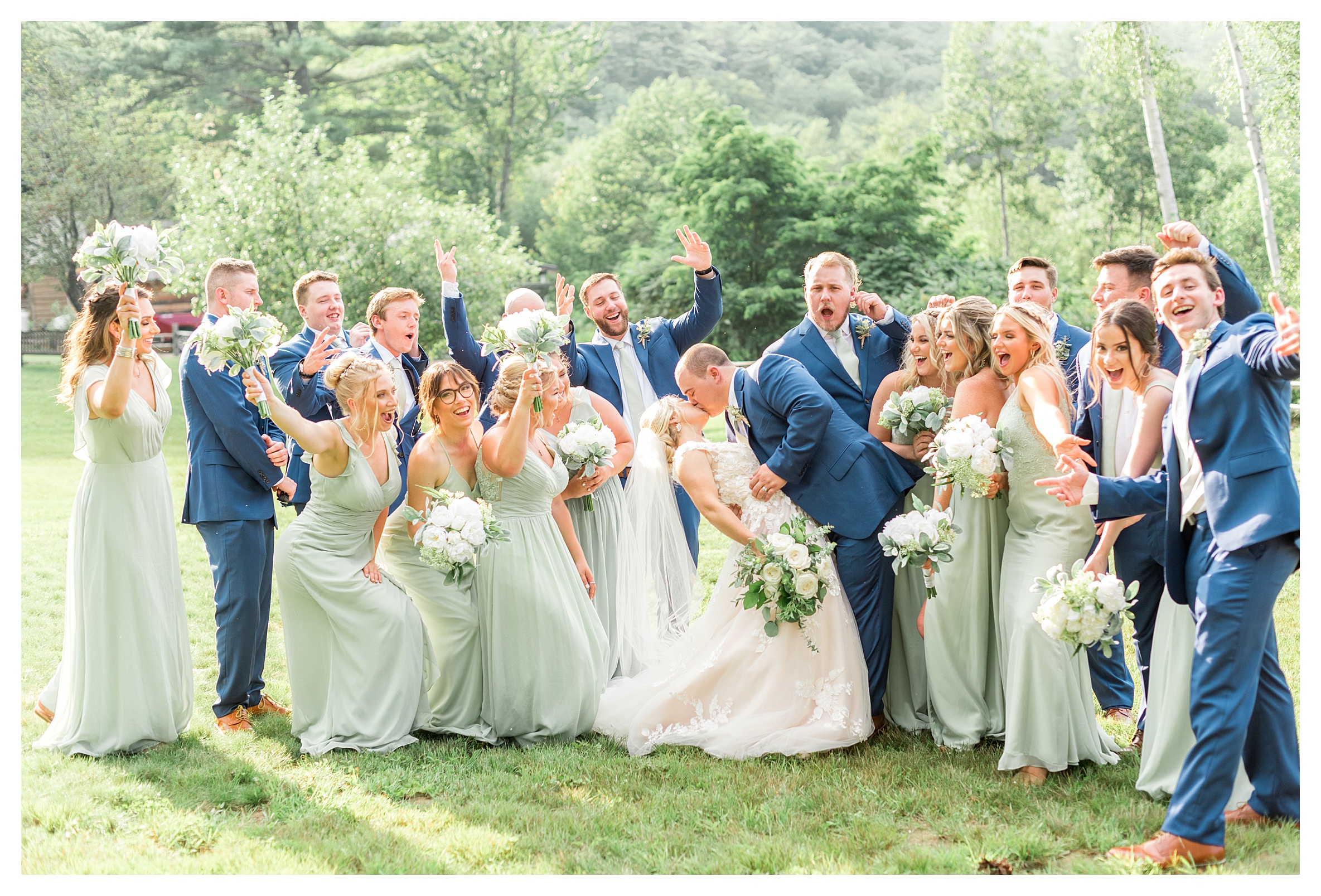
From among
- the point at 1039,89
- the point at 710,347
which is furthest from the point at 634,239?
the point at 710,347

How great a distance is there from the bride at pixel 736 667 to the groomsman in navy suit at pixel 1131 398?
52.8 inches

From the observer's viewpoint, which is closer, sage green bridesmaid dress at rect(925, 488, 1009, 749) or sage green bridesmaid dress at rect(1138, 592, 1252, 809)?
sage green bridesmaid dress at rect(1138, 592, 1252, 809)

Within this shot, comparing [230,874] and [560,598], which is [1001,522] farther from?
[230,874]

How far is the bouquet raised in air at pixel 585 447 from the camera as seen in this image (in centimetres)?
587

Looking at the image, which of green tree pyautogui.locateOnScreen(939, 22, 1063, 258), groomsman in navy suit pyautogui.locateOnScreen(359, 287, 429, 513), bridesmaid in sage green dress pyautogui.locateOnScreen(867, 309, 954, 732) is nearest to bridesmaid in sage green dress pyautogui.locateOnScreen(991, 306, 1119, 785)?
bridesmaid in sage green dress pyautogui.locateOnScreen(867, 309, 954, 732)

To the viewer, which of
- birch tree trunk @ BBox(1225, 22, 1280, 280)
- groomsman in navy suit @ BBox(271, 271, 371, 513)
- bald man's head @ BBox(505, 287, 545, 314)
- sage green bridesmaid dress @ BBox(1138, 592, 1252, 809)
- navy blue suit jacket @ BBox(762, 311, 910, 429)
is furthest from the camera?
birch tree trunk @ BBox(1225, 22, 1280, 280)

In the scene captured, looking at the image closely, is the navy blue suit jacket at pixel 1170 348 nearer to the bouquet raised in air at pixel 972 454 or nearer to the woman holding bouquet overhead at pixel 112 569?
the bouquet raised in air at pixel 972 454

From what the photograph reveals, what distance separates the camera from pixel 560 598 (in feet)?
18.5

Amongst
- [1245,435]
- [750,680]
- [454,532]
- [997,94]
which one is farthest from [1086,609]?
[997,94]

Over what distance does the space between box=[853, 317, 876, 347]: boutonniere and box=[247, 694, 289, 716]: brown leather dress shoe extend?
12.6 feet

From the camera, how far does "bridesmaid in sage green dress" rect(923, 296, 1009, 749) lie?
515 cm

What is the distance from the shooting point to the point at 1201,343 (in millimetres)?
3912

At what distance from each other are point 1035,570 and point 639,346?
10.8 feet

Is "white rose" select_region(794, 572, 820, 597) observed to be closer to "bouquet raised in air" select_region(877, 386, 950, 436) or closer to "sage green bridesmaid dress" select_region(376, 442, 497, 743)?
"bouquet raised in air" select_region(877, 386, 950, 436)
